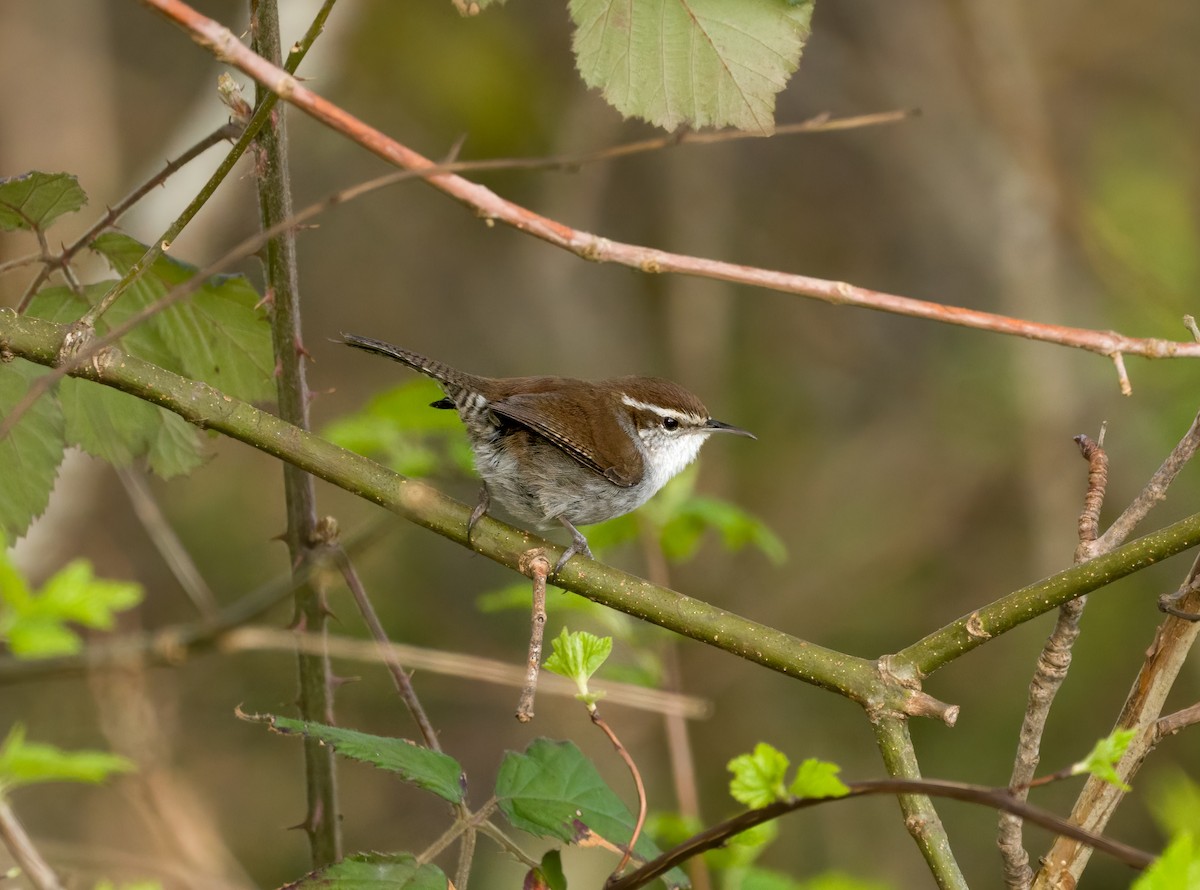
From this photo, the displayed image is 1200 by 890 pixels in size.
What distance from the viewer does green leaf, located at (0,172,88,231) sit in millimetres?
2139

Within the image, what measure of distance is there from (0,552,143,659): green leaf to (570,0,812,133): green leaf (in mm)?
1230

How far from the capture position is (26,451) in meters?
2.20

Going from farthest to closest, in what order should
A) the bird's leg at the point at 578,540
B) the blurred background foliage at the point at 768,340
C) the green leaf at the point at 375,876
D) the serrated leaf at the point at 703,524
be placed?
the blurred background foliage at the point at 768,340 → the serrated leaf at the point at 703,524 → the bird's leg at the point at 578,540 → the green leaf at the point at 375,876

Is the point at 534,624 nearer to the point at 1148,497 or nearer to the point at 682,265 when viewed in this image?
the point at 682,265

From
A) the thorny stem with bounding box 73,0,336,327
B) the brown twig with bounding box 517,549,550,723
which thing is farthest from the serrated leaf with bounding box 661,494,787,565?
the thorny stem with bounding box 73,0,336,327

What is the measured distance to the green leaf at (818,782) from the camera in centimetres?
137

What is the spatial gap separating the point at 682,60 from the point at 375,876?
4.79 feet

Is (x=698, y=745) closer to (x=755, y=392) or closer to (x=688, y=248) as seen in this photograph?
(x=755, y=392)

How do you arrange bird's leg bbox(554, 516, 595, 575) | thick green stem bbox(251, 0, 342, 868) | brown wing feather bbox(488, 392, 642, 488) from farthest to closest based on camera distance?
brown wing feather bbox(488, 392, 642, 488) → bird's leg bbox(554, 516, 595, 575) → thick green stem bbox(251, 0, 342, 868)

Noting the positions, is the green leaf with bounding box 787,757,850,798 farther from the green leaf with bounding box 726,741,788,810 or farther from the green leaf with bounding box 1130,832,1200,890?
the green leaf with bounding box 1130,832,1200,890

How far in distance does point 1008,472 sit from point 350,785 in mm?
4789

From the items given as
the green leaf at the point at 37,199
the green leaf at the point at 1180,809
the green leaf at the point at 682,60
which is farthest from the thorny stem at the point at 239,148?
the green leaf at the point at 1180,809

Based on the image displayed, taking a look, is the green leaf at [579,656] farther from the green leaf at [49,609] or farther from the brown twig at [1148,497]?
the brown twig at [1148,497]

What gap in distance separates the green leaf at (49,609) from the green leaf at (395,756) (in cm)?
54
